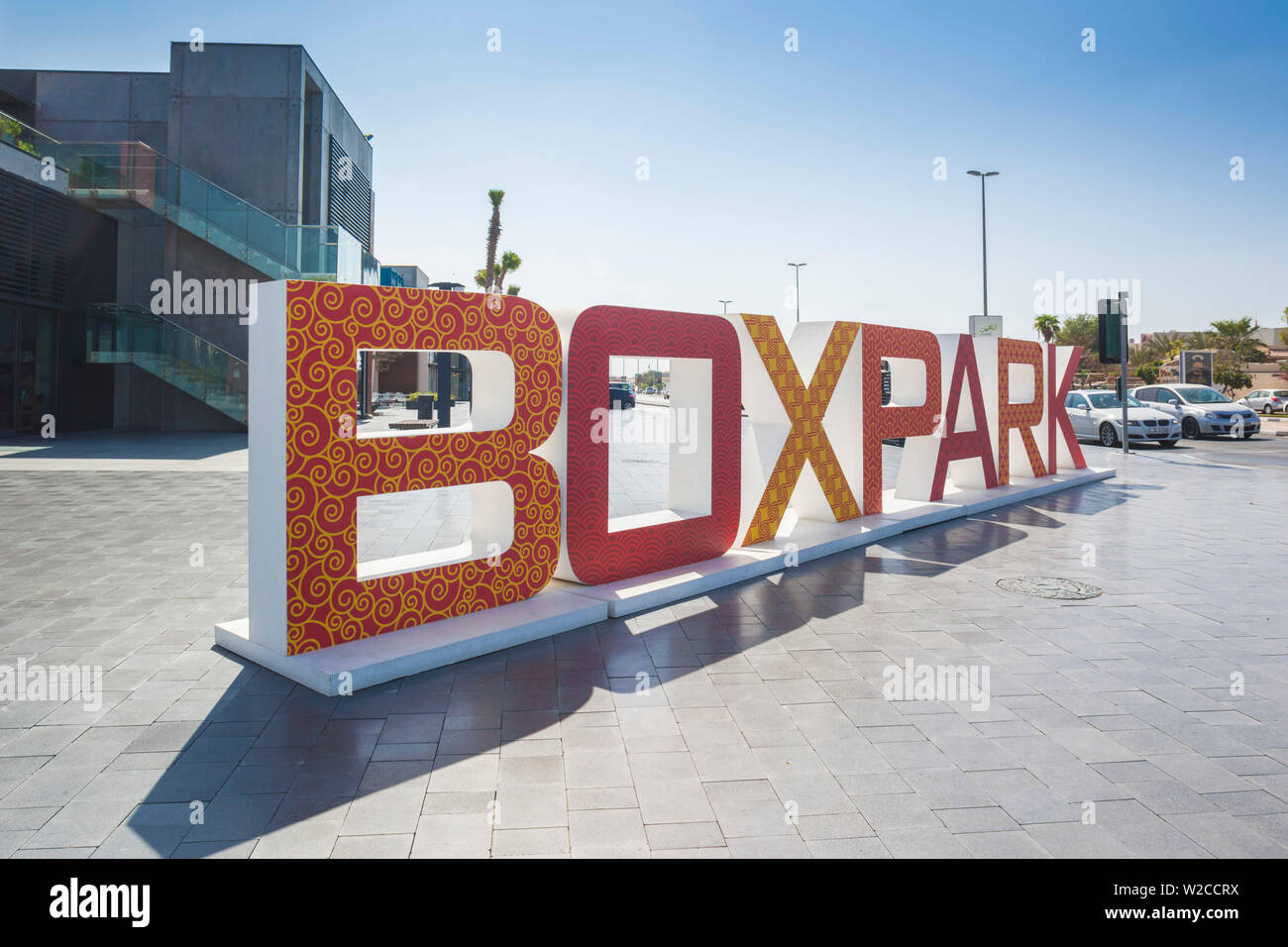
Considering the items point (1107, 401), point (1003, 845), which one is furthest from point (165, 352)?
point (1107, 401)

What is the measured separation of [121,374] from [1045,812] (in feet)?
92.1

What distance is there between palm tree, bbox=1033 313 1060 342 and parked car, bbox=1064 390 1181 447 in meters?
53.5

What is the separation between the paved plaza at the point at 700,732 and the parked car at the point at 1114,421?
17.0 metres

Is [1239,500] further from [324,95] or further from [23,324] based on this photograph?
[324,95]

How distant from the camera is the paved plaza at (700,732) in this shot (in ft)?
11.7

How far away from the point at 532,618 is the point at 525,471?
47.3 inches

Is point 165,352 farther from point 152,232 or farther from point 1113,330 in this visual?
point 1113,330

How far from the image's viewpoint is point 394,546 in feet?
32.1

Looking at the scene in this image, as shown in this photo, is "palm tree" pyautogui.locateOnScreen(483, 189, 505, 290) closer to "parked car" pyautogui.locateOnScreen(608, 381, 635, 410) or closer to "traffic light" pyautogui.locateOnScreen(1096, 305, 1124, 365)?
"parked car" pyautogui.locateOnScreen(608, 381, 635, 410)

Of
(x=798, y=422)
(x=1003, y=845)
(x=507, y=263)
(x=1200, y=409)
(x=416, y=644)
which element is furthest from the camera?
(x=507, y=263)

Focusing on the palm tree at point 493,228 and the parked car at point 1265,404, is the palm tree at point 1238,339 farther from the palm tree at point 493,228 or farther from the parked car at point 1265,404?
the palm tree at point 493,228

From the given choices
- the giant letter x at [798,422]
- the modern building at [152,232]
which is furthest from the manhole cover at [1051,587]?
the modern building at [152,232]

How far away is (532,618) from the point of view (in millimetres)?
6398
